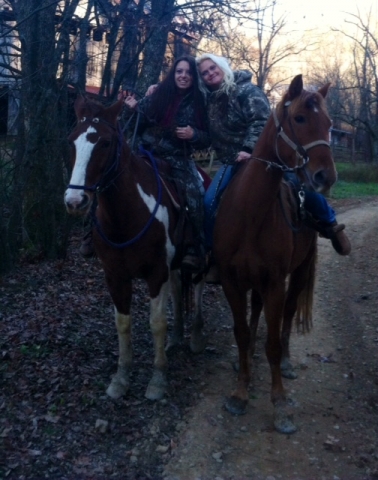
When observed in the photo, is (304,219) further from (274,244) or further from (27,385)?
(27,385)

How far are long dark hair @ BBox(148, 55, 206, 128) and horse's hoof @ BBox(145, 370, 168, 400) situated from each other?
7.86 feet

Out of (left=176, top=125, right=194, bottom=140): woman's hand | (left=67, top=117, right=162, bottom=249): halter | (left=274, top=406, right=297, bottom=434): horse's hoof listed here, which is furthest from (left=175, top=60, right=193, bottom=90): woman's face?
(left=274, top=406, right=297, bottom=434): horse's hoof

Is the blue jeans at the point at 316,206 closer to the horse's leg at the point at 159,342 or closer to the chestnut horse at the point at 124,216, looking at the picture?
→ the chestnut horse at the point at 124,216

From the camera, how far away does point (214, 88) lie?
5.23m

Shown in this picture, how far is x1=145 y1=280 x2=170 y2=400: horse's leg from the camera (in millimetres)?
4840

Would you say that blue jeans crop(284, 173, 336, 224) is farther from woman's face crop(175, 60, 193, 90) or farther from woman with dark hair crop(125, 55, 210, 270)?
woman's face crop(175, 60, 193, 90)

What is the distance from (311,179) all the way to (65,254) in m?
5.74

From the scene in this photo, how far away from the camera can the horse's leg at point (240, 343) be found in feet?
15.4

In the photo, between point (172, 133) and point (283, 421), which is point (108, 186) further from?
point (283, 421)

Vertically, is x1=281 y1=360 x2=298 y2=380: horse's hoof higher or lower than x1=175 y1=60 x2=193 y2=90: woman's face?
lower

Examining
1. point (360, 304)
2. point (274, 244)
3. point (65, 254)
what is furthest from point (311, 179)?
point (65, 254)

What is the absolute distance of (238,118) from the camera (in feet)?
16.7

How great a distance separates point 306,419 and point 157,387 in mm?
1305

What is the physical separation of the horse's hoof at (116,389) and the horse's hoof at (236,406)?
2.99ft
